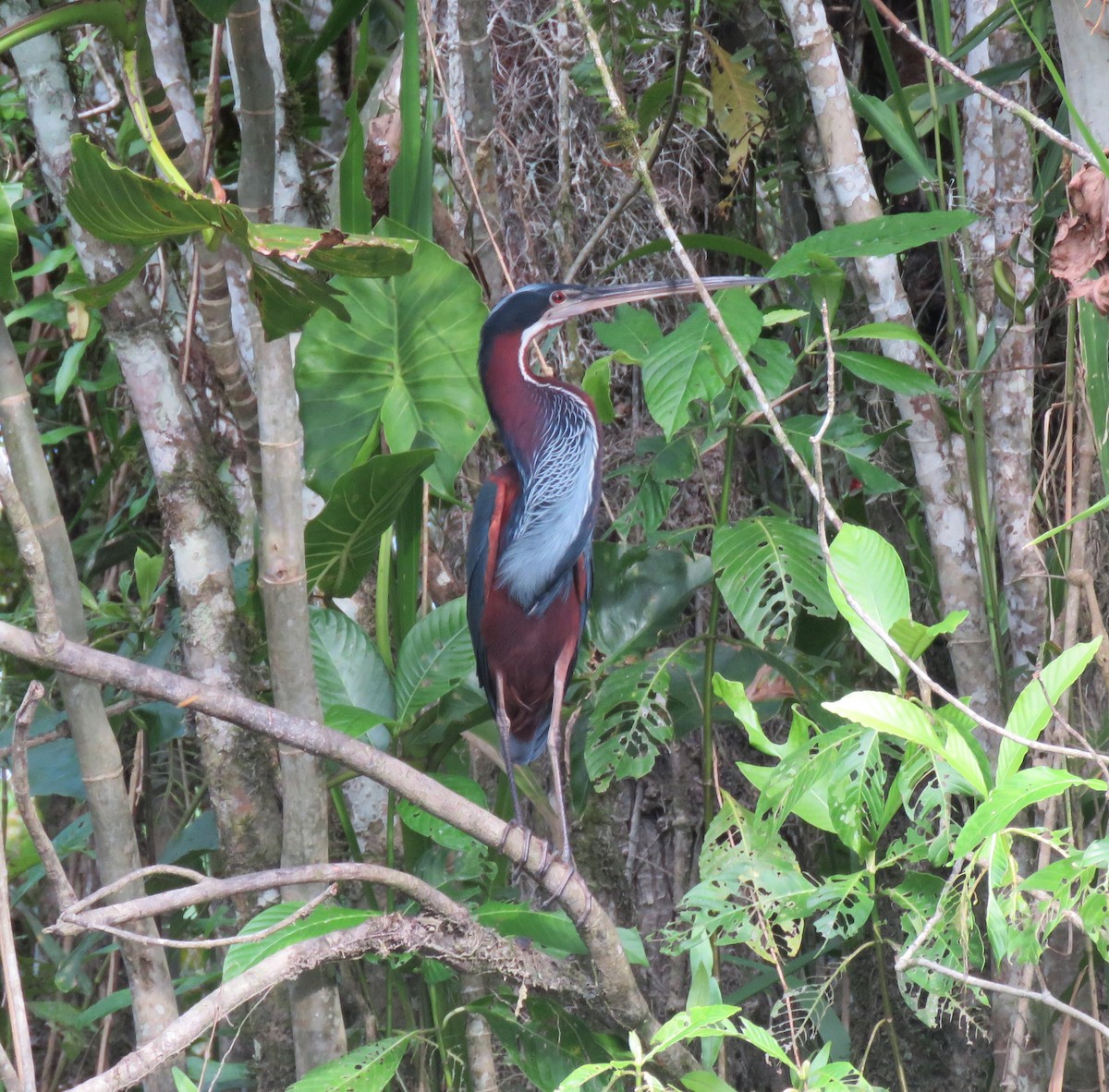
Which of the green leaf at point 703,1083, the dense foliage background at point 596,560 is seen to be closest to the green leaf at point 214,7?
the dense foliage background at point 596,560

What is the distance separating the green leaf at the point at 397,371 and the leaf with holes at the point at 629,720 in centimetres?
46

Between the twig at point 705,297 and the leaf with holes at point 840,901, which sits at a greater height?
the twig at point 705,297

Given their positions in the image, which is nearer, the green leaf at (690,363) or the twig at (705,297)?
the twig at (705,297)

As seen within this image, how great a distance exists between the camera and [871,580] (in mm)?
1328

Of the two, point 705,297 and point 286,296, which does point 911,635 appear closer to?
point 705,297

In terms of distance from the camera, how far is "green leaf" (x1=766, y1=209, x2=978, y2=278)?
1.68 meters

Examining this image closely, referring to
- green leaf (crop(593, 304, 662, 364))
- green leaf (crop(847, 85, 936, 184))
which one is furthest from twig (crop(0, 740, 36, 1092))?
green leaf (crop(847, 85, 936, 184))

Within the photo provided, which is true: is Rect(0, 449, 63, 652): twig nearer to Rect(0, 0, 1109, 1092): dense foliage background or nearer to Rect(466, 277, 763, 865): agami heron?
Rect(0, 0, 1109, 1092): dense foliage background

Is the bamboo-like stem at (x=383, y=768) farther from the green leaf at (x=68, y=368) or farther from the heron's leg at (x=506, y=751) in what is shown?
the green leaf at (x=68, y=368)

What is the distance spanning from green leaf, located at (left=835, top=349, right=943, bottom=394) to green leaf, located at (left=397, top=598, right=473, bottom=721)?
2.57 feet

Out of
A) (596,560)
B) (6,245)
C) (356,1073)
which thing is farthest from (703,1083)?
(6,245)

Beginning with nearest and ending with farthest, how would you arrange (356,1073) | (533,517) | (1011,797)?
(1011,797) → (356,1073) → (533,517)

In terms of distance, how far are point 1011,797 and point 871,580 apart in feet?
1.18

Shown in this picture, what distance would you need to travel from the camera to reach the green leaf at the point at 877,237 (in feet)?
5.53
